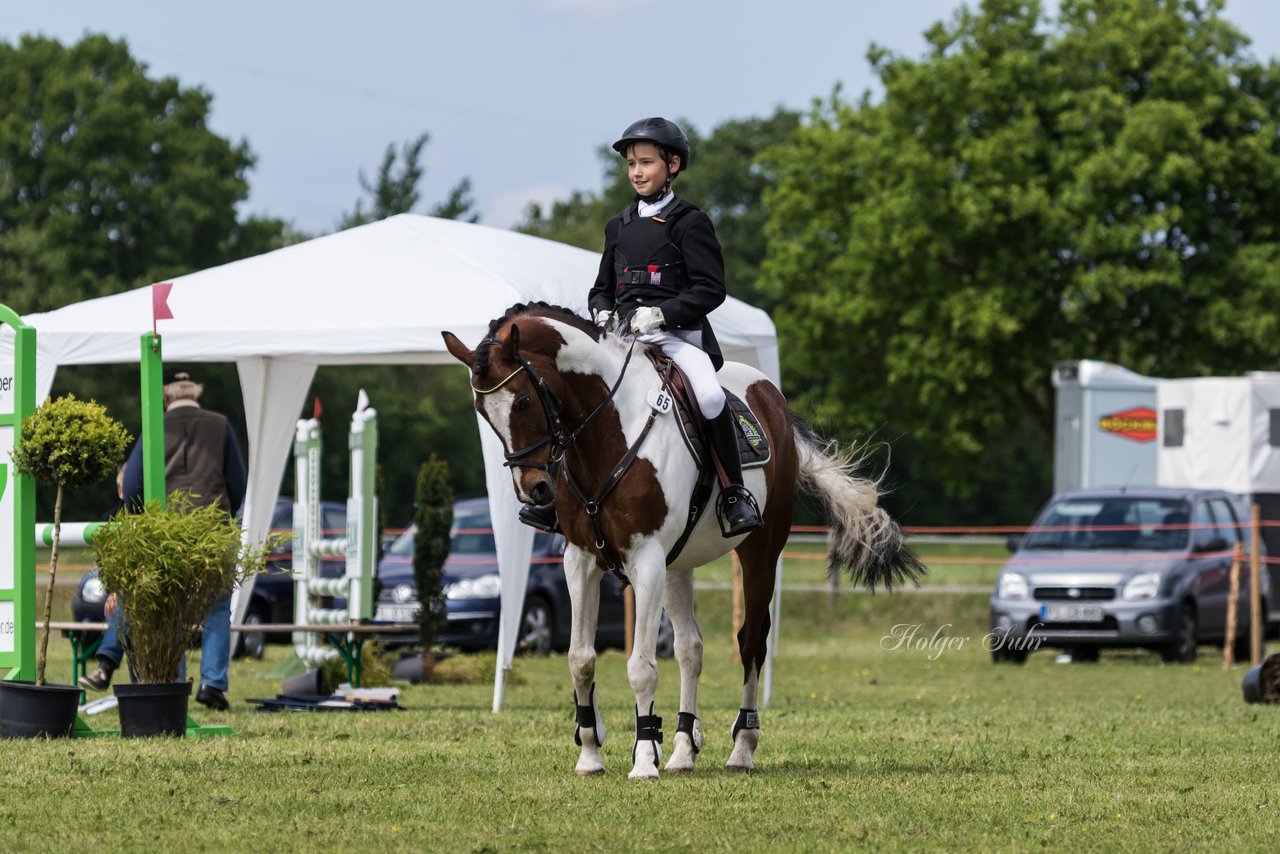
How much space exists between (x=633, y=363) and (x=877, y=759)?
238 centimetres

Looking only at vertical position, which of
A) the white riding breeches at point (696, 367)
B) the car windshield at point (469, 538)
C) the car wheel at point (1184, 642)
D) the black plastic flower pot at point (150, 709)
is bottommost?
the car wheel at point (1184, 642)

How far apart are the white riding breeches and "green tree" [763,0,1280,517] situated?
29184 millimetres

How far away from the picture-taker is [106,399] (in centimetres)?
4159

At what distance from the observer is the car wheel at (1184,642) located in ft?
63.1

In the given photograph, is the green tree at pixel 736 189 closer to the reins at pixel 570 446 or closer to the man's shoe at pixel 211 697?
the man's shoe at pixel 211 697

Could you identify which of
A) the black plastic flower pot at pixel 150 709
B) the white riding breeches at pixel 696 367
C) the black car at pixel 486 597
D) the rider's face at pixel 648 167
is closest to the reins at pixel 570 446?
the white riding breeches at pixel 696 367

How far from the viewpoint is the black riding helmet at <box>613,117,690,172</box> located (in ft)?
25.7

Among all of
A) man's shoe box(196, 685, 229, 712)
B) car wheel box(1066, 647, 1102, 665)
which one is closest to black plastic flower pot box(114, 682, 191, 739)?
man's shoe box(196, 685, 229, 712)

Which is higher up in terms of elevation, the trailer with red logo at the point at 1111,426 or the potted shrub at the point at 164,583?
the trailer with red logo at the point at 1111,426

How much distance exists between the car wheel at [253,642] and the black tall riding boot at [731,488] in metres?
13.4

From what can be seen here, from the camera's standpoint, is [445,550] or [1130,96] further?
[1130,96]

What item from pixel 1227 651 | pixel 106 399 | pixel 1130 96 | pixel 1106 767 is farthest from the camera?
pixel 106 399

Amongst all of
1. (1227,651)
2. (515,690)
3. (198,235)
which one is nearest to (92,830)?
(515,690)

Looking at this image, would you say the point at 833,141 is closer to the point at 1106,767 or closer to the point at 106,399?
the point at 106,399
